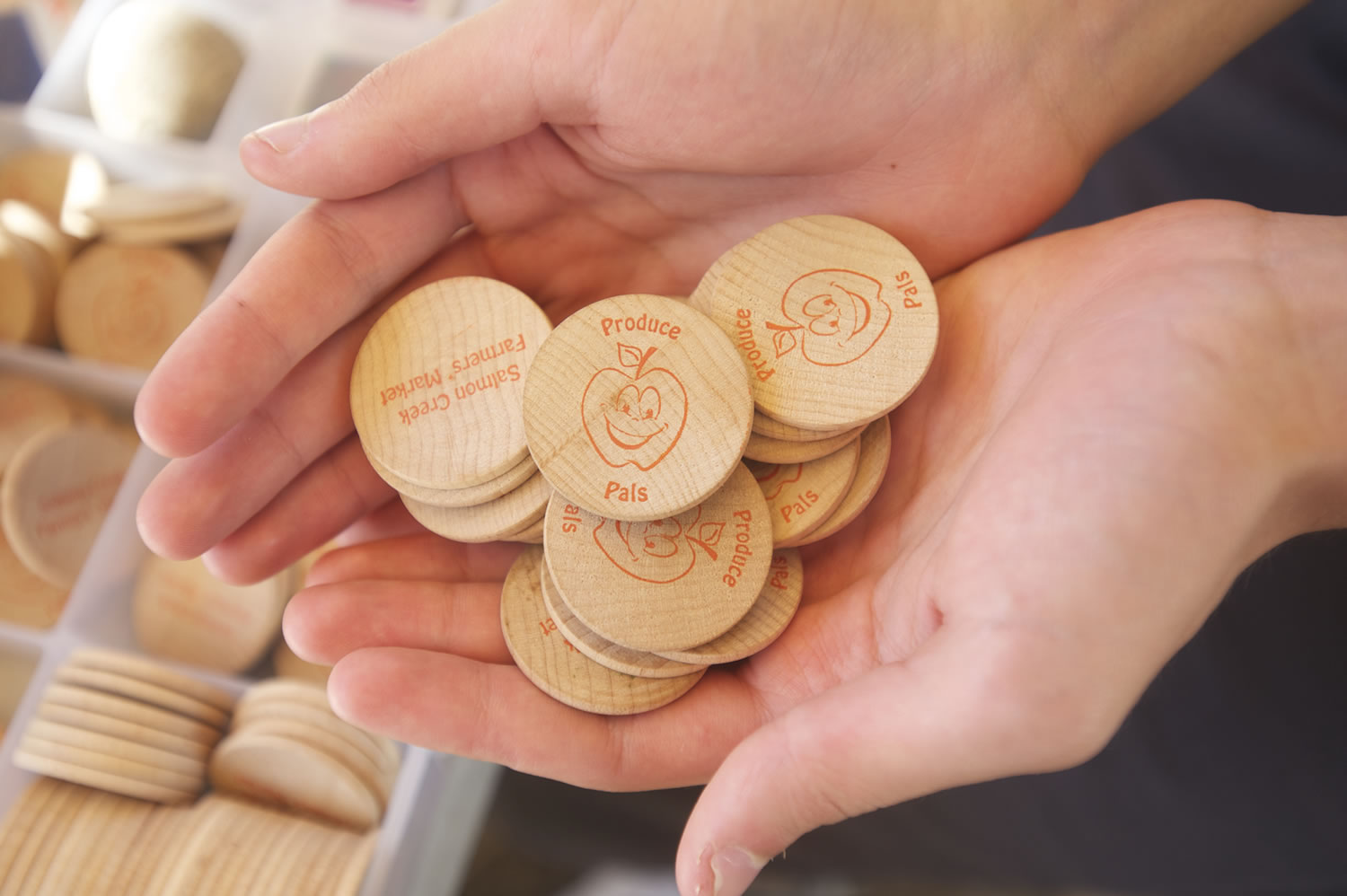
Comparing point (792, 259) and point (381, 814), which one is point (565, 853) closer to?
point (381, 814)

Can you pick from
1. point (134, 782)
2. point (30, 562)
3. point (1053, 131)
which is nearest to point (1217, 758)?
point (1053, 131)

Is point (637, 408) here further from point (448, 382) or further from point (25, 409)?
point (25, 409)

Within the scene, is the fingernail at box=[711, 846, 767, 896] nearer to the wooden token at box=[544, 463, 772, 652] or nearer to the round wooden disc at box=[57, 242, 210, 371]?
the wooden token at box=[544, 463, 772, 652]

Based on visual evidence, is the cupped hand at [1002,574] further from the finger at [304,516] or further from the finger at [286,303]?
the finger at [286,303]

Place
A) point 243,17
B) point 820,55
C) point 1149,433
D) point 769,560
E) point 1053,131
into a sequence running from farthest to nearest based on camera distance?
point 243,17
point 1053,131
point 820,55
point 769,560
point 1149,433

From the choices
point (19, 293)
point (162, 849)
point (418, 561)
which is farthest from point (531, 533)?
point (19, 293)

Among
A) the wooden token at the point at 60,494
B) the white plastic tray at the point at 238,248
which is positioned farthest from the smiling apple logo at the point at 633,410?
the wooden token at the point at 60,494
